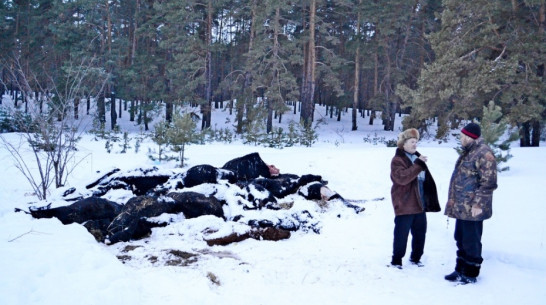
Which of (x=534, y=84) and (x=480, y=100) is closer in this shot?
(x=534, y=84)

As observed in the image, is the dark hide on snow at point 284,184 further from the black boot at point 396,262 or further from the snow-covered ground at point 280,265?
the black boot at point 396,262

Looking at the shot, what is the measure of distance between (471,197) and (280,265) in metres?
2.42

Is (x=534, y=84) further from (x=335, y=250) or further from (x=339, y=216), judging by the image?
(x=335, y=250)

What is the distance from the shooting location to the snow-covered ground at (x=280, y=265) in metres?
3.76

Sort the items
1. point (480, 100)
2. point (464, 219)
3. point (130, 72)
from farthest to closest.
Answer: point (130, 72)
point (480, 100)
point (464, 219)

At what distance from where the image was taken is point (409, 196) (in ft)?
15.2

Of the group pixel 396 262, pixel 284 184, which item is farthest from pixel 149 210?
pixel 396 262

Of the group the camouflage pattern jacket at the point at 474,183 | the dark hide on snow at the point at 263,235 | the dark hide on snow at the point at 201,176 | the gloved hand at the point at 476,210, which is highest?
the camouflage pattern jacket at the point at 474,183

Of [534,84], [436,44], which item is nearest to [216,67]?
[436,44]

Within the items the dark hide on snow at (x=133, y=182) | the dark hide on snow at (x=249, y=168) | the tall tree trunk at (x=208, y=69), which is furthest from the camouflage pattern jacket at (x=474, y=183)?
the tall tree trunk at (x=208, y=69)

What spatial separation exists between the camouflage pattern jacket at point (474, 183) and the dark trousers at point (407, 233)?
0.42 meters

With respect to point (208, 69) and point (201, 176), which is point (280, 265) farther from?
point (208, 69)

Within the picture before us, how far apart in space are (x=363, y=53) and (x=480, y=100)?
12.5 metres

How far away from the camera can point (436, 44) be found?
1777 cm
